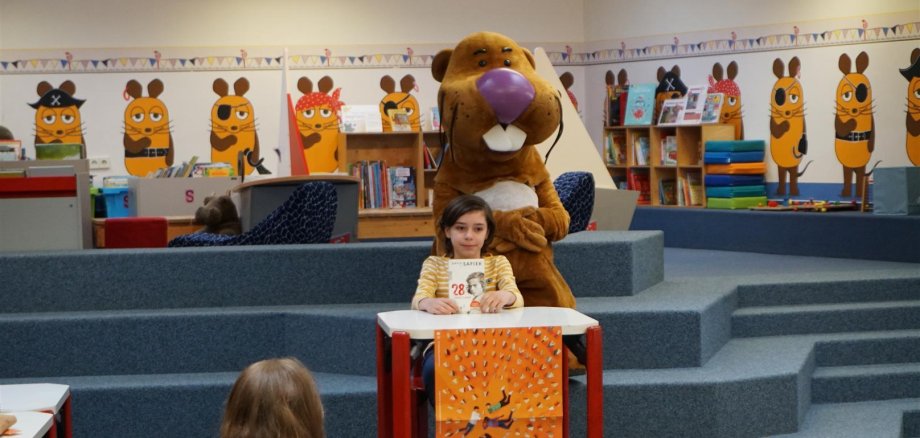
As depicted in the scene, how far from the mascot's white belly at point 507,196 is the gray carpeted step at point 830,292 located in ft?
6.06

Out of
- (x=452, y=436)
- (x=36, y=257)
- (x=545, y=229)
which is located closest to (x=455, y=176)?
(x=545, y=229)

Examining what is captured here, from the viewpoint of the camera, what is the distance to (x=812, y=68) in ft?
27.5

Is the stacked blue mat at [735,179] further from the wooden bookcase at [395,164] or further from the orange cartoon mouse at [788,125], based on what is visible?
Answer: the wooden bookcase at [395,164]

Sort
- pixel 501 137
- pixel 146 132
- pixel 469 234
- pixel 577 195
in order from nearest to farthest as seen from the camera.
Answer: pixel 469 234
pixel 501 137
pixel 577 195
pixel 146 132

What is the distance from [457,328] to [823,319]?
2772 millimetres

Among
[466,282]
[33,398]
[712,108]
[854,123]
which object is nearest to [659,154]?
[712,108]

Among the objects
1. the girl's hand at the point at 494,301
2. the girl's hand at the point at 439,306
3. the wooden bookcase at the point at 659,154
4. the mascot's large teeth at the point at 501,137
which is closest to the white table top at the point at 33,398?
the girl's hand at the point at 439,306

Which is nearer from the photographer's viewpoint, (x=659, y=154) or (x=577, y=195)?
(x=577, y=195)

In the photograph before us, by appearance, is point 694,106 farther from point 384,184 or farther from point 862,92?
point 384,184

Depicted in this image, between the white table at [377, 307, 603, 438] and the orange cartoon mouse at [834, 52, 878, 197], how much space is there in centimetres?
521

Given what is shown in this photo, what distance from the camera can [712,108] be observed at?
28.8ft

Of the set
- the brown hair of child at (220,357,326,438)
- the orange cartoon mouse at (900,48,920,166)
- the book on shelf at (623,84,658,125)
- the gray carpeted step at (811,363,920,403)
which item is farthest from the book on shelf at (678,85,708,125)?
the brown hair of child at (220,357,326,438)

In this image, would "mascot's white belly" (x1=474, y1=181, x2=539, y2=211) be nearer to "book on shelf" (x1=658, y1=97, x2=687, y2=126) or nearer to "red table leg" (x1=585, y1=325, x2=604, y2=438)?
"red table leg" (x1=585, y1=325, x2=604, y2=438)

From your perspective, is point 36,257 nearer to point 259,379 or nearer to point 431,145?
point 259,379
